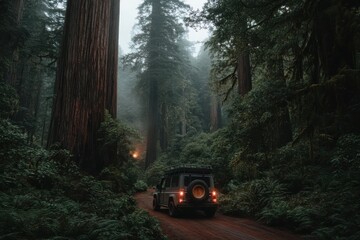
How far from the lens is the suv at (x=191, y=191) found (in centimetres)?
1127

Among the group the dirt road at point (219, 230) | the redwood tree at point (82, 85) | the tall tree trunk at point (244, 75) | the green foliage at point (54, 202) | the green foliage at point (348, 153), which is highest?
the tall tree trunk at point (244, 75)

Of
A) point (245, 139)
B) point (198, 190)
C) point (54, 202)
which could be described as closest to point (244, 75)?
point (198, 190)

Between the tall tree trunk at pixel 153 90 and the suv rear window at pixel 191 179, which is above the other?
the tall tree trunk at pixel 153 90

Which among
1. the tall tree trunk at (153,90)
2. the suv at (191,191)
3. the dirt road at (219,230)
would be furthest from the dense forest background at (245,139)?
the tall tree trunk at (153,90)

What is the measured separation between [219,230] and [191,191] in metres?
2.75

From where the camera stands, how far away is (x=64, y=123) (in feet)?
32.7

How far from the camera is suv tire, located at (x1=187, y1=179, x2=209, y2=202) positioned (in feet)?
37.0

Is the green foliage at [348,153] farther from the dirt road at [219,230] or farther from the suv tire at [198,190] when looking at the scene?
the suv tire at [198,190]

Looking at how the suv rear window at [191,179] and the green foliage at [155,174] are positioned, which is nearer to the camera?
the suv rear window at [191,179]

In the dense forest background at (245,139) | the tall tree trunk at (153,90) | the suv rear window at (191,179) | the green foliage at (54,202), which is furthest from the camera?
the tall tree trunk at (153,90)

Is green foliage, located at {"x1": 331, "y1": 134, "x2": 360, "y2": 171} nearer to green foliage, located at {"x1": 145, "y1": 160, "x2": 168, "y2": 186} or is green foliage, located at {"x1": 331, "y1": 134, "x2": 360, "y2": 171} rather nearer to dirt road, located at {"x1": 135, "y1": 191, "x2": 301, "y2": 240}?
dirt road, located at {"x1": 135, "y1": 191, "x2": 301, "y2": 240}

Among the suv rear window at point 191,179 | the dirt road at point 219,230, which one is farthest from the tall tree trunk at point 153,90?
the dirt road at point 219,230

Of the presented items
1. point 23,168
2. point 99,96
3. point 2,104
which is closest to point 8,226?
point 23,168

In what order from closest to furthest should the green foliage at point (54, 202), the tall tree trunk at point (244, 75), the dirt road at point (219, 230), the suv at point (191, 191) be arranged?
the green foliage at point (54, 202) < the dirt road at point (219, 230) < the suv at point (191, 191) < the tall tree trunk at point (244, 75)
